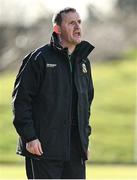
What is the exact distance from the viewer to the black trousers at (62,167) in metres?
4.88

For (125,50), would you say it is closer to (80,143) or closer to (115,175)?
(115,175)

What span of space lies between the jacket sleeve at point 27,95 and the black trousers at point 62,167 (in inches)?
7.5

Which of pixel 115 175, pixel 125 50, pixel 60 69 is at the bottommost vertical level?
pixel 115 175

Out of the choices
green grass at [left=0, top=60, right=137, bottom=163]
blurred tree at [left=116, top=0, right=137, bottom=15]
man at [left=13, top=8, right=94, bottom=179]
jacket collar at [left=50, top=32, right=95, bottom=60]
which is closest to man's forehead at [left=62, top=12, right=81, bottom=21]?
man at [left=13, top=8, right=94, bottom=179]

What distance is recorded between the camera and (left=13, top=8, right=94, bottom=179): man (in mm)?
4867

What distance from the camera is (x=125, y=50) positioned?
21.4 m

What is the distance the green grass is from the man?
10.7m

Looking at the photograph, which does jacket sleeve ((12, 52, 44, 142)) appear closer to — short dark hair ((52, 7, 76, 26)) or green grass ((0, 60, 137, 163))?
short dark hair ((52, 7, 76, 26))

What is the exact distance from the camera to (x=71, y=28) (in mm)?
5012

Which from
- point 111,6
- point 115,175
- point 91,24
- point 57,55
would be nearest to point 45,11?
point 91,24

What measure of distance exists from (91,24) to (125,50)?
1.88 meters

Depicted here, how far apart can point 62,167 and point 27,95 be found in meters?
0.51

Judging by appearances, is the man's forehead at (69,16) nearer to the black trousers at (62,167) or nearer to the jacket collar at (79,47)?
the jacket collar at (79,47)

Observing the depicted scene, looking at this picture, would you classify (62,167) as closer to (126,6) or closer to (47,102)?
(47,102)
